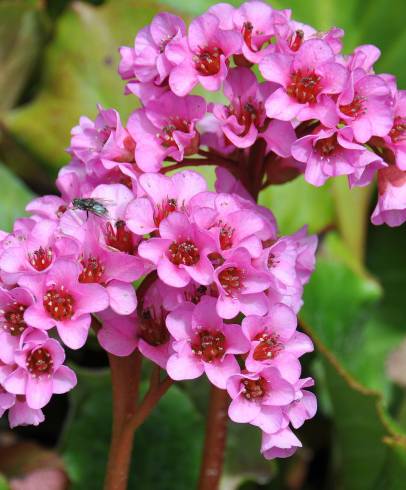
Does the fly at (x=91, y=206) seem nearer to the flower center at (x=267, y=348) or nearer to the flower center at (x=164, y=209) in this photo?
the flower center at (x=164, y=209)

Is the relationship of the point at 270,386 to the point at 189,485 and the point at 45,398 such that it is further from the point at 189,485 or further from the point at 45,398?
the point at 189,485

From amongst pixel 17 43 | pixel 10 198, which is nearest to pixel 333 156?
pixel 10 198

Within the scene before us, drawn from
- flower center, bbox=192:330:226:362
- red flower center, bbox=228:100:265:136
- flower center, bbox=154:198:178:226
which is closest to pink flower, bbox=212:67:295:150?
red flower center, bbox=228:100:265:136

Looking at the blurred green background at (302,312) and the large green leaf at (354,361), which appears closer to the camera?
the large green leaf at (354,361)

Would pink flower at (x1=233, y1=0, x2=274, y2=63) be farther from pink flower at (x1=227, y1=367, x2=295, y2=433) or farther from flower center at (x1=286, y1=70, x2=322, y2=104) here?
pink flower at (x1=227, y1=367, x2=295, y2=433)

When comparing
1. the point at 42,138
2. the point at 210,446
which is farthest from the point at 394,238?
→ the point at 210,446

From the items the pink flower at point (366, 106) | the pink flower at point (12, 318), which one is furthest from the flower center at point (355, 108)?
the pink flower at point (12, 318)
